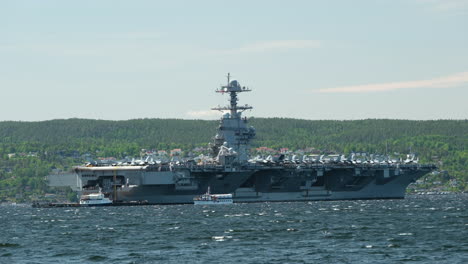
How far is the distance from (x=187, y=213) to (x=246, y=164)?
54.6ft

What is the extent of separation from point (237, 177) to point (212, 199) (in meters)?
3.65

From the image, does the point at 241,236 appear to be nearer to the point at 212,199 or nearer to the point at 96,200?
the point at 212,199

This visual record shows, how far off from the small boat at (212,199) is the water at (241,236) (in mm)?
9234

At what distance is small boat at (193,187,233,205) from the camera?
292ft

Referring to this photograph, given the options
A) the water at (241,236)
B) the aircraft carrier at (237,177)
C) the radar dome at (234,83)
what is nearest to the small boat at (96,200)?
the aircraft carrier at (237,177)

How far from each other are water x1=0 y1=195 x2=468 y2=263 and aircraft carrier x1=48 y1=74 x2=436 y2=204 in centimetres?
945

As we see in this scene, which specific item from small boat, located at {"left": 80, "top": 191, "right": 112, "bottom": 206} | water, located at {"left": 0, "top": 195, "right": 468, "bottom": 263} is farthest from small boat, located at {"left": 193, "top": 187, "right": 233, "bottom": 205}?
water, located at {"left": 0, "top": 195, "right": 468, "bottom": 263}

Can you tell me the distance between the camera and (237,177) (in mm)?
91562

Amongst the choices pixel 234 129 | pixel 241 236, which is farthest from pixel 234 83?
pixel 241 236

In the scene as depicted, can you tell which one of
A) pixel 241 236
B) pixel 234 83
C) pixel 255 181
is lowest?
pixel 241 236

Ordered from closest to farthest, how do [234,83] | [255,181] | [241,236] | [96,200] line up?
[241,236]
[96,200]
[255,181]
[234,83]

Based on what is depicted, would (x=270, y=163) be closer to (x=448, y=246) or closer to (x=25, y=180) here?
(x=448, y=246)

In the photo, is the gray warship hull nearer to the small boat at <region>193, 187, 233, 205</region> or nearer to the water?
the small boat at <region>193, 187, 233, 205</region>

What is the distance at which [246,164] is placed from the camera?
300 ft
